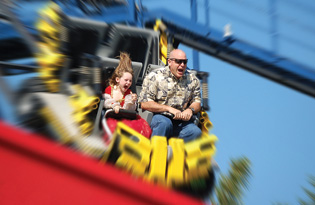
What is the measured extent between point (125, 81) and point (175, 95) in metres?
0.43

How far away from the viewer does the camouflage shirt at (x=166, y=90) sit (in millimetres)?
2869

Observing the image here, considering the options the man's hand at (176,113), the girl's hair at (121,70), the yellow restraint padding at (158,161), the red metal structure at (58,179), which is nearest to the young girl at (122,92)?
the girl's hair at (121,70)

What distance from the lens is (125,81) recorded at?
9.32 ft

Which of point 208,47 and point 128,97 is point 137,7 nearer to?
point 208,47

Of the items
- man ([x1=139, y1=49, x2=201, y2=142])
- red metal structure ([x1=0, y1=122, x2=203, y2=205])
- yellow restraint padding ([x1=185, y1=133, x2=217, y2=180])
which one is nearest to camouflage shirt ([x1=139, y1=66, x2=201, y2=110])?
man ([x1=139, y1=49, x2=201, y2=142])

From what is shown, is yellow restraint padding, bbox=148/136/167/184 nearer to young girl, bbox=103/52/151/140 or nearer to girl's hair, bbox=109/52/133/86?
young girl, bbox=103/52/151/140

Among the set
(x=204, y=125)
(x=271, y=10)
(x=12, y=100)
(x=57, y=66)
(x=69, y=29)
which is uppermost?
(x=271, y=10)

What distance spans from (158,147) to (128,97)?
2.88 feet

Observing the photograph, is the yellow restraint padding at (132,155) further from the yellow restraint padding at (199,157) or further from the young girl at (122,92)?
the young girl at (122,92)

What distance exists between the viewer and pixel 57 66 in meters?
2.08

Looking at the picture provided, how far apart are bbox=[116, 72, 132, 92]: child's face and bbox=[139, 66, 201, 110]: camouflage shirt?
13cm

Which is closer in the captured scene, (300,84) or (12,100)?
(12,100)

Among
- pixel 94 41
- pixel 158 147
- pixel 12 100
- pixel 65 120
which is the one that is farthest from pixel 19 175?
pixel 94 41

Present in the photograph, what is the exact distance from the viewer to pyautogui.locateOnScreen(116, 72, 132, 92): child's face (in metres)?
2.84
